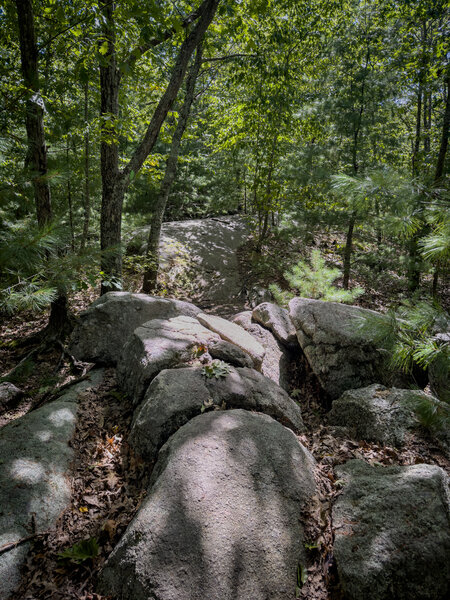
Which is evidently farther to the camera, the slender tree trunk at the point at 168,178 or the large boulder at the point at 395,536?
the slender tree trunk at the point at 168,178

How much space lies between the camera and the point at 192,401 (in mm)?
3400

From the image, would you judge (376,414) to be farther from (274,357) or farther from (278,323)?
(278,323)

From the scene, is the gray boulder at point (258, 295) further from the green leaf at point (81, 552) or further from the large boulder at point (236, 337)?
the green leaf at point (81, 552)

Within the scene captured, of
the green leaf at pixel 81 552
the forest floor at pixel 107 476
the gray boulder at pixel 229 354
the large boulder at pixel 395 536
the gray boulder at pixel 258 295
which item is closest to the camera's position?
the large boulder at pixel 395 536

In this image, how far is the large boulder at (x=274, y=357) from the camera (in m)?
5.56

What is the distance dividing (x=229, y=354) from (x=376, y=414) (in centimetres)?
202

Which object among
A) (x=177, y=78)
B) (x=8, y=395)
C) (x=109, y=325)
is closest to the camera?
(x=8, y=395)

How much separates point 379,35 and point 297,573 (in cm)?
1140

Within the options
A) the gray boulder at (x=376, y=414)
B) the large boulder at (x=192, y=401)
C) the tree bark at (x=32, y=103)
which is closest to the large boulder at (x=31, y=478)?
the large boulder at (x=192, y=401)

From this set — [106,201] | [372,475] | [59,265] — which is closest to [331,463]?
[372,475]

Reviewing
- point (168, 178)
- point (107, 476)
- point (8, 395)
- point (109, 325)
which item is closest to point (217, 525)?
point (107, 476)

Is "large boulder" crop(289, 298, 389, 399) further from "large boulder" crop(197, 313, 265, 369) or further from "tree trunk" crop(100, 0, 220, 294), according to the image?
"tree trunk" crop(100, 0, 220, 294)

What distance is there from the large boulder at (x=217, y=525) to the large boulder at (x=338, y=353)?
2.39 meters

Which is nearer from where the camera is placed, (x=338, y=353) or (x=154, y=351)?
(x=154, y=351)
